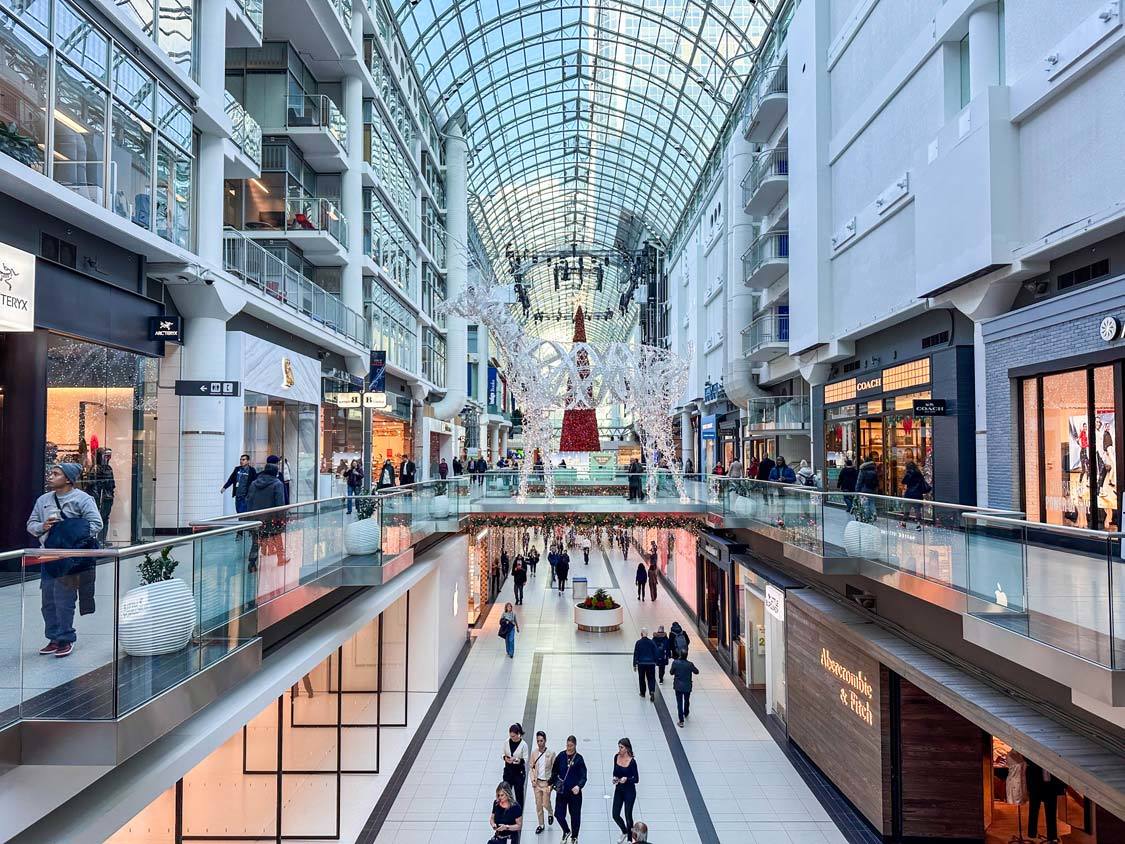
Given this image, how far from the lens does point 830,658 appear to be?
10.2 meters

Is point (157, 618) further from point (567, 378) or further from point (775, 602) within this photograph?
point (567, 378)

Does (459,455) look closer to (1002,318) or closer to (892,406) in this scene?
(892,406)

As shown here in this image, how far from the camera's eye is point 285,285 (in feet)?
49.8

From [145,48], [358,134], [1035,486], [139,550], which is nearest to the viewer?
[139,550]

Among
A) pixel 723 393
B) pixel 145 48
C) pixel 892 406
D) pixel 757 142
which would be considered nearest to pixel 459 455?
pixel 723 393

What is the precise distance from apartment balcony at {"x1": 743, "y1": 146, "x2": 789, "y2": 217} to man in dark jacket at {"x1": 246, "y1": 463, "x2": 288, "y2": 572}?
18.7m

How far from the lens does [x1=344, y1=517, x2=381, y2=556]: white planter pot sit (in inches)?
373

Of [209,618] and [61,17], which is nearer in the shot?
[209,618]

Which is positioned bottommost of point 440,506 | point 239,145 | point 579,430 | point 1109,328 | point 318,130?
point 440,506

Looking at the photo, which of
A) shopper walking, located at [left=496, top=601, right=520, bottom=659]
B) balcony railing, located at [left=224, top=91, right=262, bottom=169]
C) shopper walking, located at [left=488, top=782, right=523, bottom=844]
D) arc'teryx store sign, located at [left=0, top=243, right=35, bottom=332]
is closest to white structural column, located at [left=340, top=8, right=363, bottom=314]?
balcony railing, located at [left=224, top=91, right=262, bottom=169]

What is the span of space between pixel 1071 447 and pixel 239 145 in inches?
566

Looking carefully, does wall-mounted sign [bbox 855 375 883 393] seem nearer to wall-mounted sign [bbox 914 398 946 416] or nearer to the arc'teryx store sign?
wall-mounted sign [bbox 914 398 946 416]

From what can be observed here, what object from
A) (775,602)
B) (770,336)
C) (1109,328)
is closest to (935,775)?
(775,602)

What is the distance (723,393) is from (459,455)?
17168 millimetres
